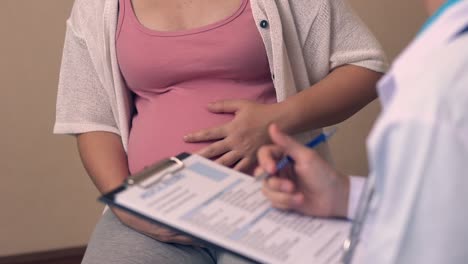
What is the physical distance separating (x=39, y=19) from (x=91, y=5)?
0.50 metres

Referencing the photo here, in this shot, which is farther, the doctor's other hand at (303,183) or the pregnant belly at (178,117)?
the pregnant belly at (178,117)

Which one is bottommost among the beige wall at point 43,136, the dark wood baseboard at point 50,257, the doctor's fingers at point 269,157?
the dark wood baseboard at point 50,257

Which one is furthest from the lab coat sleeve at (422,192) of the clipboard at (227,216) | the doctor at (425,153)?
the clipboard at (227,216)

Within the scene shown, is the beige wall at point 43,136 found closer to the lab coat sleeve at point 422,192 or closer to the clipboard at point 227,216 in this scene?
the clipboard at point 227,216

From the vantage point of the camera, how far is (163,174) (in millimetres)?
647

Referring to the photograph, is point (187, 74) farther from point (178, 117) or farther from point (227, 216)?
point (227, 216)

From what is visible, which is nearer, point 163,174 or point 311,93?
point 163,174

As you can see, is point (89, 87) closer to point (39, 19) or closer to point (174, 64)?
point (174, 64)

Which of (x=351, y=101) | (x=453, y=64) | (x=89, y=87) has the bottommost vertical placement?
(x=351, y=101)

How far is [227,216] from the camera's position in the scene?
0.60m

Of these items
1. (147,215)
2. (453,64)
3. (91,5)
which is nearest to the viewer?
(453,64)

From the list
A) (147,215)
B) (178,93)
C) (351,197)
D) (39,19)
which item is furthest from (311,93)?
(39,19)

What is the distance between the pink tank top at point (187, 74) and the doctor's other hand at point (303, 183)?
0.28 m

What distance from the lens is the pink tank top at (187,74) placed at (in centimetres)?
91
